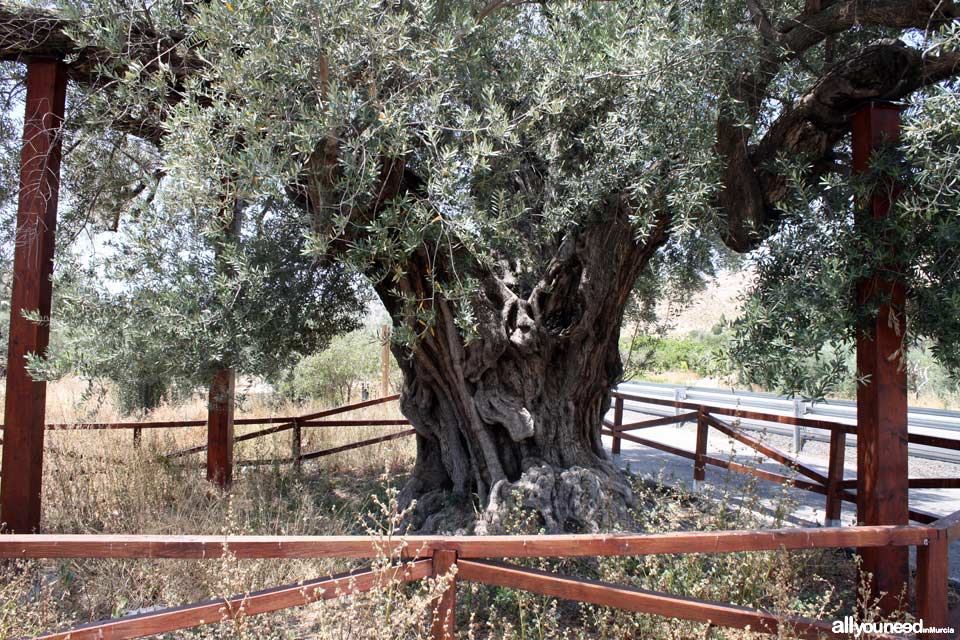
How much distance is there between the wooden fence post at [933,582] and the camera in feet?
8.93

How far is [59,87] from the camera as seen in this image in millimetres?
4828

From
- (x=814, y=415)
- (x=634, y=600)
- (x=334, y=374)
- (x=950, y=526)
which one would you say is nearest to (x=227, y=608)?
(x=634, y=600)

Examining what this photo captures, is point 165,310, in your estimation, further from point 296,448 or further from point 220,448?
point 296,448

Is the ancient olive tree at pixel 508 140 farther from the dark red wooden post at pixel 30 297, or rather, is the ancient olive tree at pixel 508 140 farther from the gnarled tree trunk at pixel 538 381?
the dark red wooden post at pixel 30 297

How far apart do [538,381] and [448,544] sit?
2978mm

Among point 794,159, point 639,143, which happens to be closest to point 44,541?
point 639,143

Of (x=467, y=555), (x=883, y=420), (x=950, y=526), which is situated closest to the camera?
(x=467, y=555)

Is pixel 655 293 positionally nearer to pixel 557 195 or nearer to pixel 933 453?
pixel 557 195

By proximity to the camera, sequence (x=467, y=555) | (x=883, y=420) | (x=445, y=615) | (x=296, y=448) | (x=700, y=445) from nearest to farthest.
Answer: (x=445, y=615) → (x=467, y=555) → (x=883, y=420) → (x=700, y=445) → (x=296, y=448)

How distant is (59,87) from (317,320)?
2.75 metres

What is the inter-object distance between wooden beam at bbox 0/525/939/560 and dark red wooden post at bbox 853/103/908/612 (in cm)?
106

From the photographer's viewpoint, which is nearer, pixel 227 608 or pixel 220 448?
pixel 227 608

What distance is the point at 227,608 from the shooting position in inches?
87.4

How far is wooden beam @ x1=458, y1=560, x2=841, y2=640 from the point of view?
2.46m
